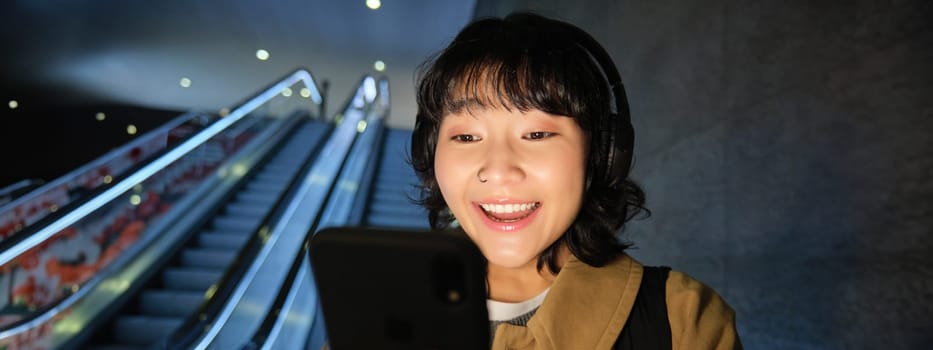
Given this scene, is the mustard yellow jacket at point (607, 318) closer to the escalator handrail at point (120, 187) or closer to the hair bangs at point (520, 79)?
the hair bangs at point (520, 79)

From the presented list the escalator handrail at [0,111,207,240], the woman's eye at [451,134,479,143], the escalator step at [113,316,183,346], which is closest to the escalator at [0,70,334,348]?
the escalator step at [113,316,183,346]

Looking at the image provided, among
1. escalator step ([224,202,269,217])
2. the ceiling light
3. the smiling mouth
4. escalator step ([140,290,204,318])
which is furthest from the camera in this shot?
the ceiling light

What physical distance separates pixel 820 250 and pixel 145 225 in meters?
5.31

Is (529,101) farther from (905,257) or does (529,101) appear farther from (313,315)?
(313,315)

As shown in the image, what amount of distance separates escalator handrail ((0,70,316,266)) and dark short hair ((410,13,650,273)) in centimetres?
297

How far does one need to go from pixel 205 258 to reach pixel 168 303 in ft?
2.39

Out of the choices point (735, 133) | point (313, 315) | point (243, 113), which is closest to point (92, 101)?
point (243, 113)

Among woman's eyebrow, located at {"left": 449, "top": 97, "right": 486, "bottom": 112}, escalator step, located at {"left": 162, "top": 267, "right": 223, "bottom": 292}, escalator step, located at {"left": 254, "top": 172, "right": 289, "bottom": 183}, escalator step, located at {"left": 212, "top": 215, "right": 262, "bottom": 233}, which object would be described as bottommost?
escalator step, located at {"left": 162, "top": 267, "right": 223, "bottom": 292}

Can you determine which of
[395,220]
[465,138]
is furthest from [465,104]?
[395,220]

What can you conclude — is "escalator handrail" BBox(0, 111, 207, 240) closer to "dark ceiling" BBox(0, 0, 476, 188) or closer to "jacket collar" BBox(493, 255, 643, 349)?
"dark ceiling" BBox(0, 0, 476, 188)

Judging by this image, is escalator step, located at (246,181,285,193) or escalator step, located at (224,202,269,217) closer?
escalator step, located at (224,202,269,217)

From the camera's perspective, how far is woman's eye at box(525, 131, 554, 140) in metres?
0.97

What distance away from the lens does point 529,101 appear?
0.97 meters

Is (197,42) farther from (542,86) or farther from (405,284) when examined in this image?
(405,284)
